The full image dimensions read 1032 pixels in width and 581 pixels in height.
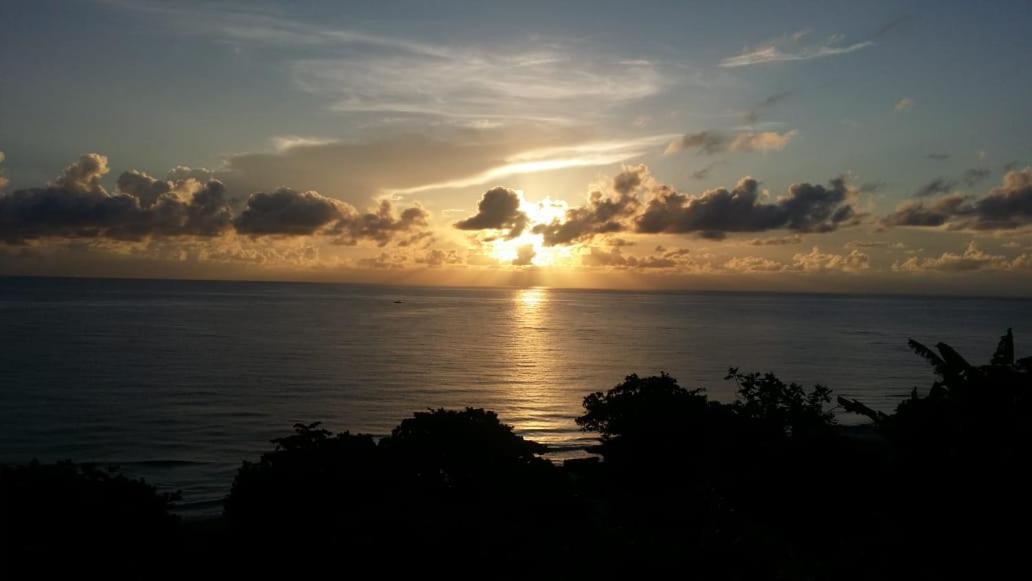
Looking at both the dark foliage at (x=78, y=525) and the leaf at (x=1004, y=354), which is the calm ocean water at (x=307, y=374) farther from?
the leaf at (x=1004, y=354)

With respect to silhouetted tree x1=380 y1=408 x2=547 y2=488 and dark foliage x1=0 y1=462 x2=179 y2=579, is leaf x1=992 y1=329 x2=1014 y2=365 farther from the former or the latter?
dark foliage x1=0 y1=462 x2=179 y2=579

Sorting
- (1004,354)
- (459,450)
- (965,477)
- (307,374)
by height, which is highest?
(1004,354)

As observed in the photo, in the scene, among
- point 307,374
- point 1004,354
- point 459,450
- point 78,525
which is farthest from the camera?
point 307,374

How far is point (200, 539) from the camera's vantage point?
61.5 feet

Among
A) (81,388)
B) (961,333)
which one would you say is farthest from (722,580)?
(961,333)

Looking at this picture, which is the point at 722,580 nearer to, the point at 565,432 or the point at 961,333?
the point at 565,432

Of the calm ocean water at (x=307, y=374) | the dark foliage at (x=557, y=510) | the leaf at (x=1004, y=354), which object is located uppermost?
the leaf at (x=1004, y=354)

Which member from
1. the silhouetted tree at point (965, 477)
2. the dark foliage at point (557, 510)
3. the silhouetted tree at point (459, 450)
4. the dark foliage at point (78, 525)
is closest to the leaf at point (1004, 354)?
the dark foliage at point (557, 510)

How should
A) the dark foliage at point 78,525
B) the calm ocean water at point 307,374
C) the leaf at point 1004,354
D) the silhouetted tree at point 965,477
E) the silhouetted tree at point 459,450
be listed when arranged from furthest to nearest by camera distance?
the calm ocean water at point 307,374 → the leaf at point 1004,354 → the silhouetted tree at point 459,450 → the silhouetted tree at point 965,477 → the dark foliage at point 78,525

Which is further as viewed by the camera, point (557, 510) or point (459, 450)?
point (459, 450)

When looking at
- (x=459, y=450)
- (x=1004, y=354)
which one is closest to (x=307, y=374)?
(x=459, y=450)

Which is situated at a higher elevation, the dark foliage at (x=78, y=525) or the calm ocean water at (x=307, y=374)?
the dark foliage at (x=78, y=525)

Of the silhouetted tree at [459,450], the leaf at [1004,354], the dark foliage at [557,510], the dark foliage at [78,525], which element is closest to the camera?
the dark foliage at [78,525]

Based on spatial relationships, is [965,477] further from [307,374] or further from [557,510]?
[307,374]
